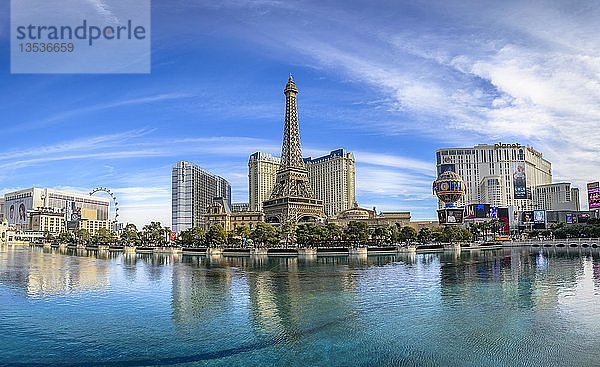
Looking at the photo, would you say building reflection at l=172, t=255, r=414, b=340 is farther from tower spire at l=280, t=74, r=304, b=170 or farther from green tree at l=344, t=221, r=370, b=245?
tower spire at l=280, t=74, r=304, b=170

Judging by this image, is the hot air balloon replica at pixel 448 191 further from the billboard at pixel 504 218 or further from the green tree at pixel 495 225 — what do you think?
the billboard at pixel 504 218

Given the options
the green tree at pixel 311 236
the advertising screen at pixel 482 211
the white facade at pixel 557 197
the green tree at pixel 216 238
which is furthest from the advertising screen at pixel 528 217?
the white facade at pixel 557 197

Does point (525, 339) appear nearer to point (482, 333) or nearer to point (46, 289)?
point (482, 333)

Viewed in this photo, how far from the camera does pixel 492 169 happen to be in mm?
193000

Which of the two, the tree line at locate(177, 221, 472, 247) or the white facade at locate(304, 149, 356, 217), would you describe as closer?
the tree line at locate(177, 221, 472, 247)

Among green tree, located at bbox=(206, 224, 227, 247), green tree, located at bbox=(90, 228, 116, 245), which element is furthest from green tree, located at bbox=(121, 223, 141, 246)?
green tree, located at bbox=(206, 224, 227, 247)

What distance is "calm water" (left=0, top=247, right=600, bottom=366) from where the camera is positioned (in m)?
21.2

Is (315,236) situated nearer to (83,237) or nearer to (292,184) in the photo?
(292,184)

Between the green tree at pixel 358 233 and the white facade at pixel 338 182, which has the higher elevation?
the white facade at pixel 338 182

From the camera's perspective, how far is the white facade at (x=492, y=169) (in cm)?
18750

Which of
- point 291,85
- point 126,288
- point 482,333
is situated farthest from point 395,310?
point 291,85

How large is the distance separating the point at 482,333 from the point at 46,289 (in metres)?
35.9

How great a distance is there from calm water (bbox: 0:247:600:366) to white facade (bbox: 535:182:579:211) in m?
154

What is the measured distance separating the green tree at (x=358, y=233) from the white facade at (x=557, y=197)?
129 meters
